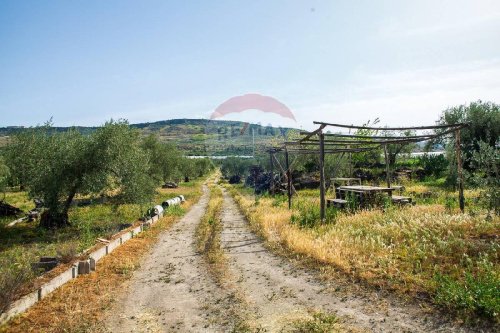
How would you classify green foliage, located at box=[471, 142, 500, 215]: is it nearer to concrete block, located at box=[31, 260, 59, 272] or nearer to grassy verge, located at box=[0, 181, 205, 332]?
grassy verge, located at box=[0, 181, 205, 332]

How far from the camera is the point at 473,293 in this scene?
6039 millimetres

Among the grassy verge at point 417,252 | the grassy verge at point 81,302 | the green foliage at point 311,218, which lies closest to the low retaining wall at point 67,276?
the grassy verge at point 81,302

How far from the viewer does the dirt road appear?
5.94 meters

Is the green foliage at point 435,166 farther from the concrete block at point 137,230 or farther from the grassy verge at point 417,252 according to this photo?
the concrete block at point 137,230

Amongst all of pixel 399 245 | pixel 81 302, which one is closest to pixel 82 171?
pixel 81 302

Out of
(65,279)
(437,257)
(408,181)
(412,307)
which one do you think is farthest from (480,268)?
(408,181)

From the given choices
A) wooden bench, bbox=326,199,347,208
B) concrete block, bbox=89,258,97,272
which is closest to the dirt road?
concrete block, bbox=89,258,97,272

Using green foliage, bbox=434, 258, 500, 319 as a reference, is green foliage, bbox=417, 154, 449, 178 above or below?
above

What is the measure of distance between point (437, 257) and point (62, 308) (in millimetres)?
8388

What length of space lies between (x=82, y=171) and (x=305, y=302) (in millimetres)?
17037

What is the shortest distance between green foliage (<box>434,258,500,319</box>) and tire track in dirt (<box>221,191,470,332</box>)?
587 millimetres

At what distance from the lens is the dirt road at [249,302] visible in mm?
5941

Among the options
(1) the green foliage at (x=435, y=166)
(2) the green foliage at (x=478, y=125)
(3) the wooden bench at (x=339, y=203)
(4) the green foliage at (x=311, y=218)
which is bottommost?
(4) the green foliage at (x=311, y=218)

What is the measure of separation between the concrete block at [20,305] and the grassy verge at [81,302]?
0.39 ft
